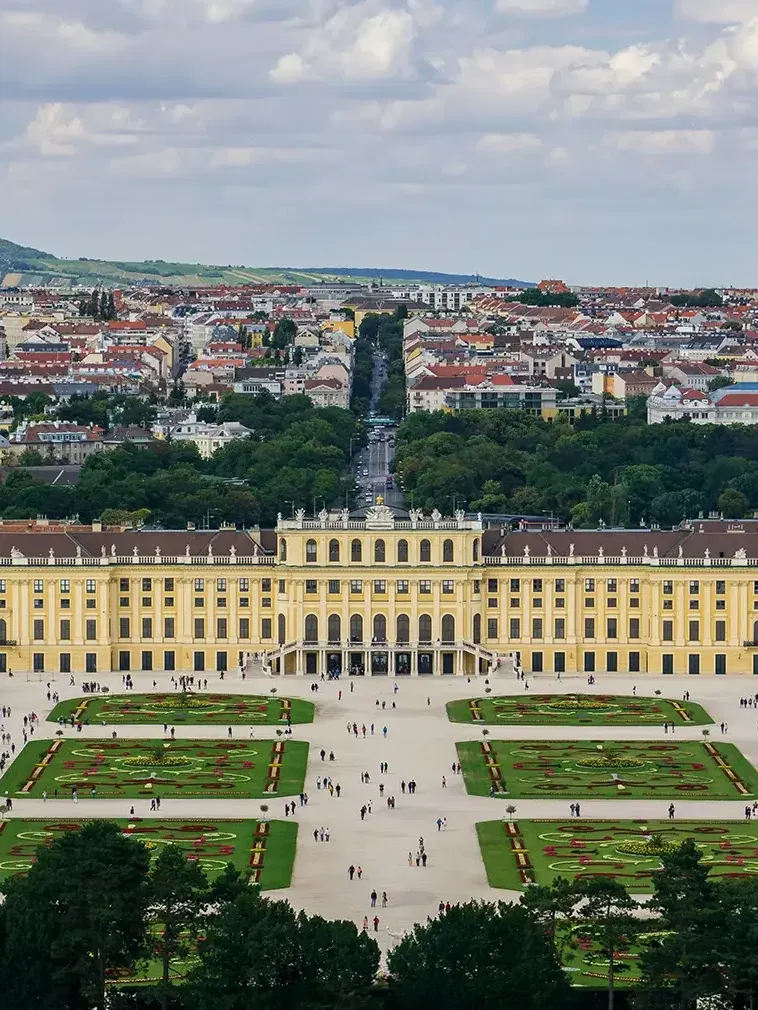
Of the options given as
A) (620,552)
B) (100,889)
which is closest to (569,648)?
(620,552)

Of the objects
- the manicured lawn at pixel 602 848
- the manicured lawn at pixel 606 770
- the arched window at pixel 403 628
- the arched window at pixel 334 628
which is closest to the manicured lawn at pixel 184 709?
the arched window at pixel 334 628

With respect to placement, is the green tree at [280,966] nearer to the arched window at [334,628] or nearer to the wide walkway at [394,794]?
the wide walkway at [394,794]

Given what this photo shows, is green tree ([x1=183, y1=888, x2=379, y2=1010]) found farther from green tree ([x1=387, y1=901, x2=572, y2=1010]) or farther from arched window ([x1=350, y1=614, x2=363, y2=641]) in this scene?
arched window ([x1=350, y1=614, x2=363, y2=641])

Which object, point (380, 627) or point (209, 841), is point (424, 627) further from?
point (209, 841)

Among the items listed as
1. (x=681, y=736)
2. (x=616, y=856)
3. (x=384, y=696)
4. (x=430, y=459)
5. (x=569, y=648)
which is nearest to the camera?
(x=616, y=856)

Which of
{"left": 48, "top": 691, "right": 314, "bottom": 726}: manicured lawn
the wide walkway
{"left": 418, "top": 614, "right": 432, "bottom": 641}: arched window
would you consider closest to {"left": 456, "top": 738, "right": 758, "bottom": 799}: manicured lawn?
the wide walkway

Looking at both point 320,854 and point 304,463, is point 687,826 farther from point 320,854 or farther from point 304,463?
point 304,463

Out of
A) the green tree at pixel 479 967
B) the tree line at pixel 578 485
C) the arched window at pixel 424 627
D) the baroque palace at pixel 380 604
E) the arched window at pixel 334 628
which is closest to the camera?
the green tree at pixel 479 967
